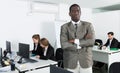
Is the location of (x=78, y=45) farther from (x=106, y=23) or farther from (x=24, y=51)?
(x=106, y=23)

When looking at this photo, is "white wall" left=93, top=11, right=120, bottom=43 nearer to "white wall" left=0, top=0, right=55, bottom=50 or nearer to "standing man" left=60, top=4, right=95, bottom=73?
"white wall" left=0, top=0, right=55, bottom=50

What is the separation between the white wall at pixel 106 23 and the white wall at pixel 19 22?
2537 millimetres

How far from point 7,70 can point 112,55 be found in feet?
8.95

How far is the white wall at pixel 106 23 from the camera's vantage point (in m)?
6.19

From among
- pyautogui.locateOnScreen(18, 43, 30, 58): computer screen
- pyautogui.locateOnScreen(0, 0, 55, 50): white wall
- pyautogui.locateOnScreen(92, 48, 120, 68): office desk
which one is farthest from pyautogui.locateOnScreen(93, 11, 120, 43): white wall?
pyautogui.locateOnScreen(18, 43, 30, 58): computer screen

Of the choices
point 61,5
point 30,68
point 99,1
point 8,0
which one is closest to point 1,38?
point 8,0

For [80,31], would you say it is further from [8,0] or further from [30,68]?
[8,0]

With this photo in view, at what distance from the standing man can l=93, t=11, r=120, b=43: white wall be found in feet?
14.5

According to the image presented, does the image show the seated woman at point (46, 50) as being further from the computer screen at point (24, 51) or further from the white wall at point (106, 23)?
the white wall at point (106, 23)

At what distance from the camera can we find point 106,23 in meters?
6.42

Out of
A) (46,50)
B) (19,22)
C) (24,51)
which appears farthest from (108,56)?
(19,22)

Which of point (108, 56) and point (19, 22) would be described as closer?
point (108, 56)

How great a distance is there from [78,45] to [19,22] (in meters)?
2.90

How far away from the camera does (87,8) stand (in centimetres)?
630
